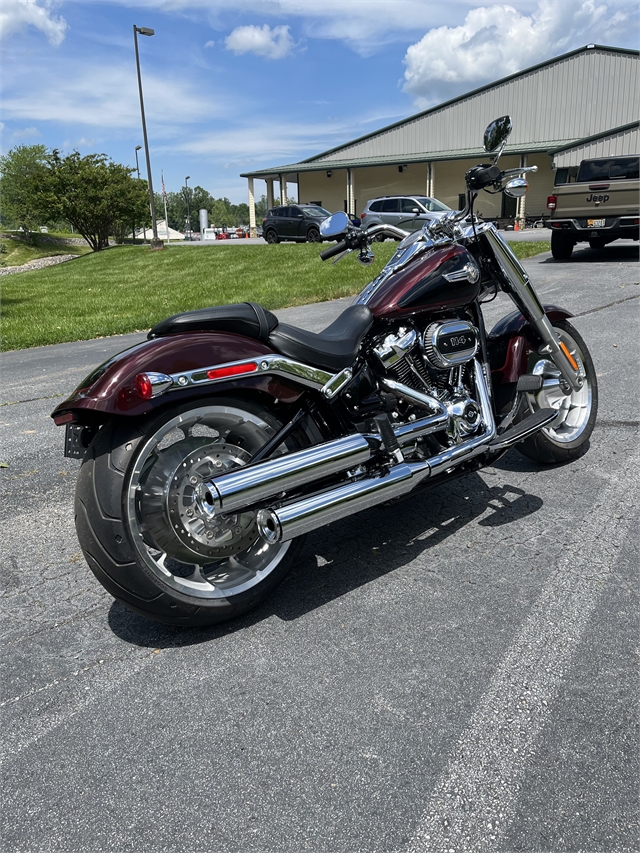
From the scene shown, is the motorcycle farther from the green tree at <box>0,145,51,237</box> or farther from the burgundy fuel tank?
the green tree at <box>0,145,51,237</box>

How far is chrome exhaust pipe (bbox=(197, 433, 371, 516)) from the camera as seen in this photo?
2.36 metres

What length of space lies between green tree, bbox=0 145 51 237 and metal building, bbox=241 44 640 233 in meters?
12.6

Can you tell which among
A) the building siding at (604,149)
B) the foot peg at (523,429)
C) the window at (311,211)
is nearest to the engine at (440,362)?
the foot peg at (523,429)

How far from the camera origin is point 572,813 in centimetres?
178

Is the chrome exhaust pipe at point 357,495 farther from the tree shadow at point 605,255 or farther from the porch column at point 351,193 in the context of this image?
the porch column at point 351,193

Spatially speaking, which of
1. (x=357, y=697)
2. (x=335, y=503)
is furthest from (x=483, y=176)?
(x=357, y=697)

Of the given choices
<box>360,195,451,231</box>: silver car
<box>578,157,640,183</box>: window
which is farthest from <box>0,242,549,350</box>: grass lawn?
<box>360,195,451,231</box>: silver car

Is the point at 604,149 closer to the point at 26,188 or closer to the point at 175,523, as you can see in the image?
the point at 26,188

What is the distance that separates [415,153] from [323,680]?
4179 centimetres

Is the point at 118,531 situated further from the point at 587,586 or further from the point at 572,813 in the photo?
the point at 587,586

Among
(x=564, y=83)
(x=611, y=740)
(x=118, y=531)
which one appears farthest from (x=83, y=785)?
(x=564, y=83)

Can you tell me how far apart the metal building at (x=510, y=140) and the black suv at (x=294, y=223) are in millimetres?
10704

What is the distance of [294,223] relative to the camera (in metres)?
25.5

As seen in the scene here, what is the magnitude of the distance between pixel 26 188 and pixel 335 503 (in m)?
38.1
